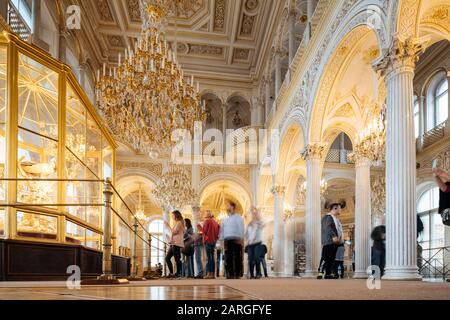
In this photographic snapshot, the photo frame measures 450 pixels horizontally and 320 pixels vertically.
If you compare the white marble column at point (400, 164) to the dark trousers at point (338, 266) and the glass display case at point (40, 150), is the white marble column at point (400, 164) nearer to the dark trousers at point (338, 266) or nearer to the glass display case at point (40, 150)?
the dark trousers at point (338, 266)

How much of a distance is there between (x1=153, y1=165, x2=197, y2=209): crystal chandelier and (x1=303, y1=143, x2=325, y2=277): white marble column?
16.5 ft

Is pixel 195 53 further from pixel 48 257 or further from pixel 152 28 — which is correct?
pixel 48 257

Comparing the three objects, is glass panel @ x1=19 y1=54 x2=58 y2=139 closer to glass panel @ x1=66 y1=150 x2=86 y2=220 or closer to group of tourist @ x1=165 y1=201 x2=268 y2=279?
glass panel @ x1=66 y1=150 x2=86 y2=220

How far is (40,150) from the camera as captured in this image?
21.4 feet

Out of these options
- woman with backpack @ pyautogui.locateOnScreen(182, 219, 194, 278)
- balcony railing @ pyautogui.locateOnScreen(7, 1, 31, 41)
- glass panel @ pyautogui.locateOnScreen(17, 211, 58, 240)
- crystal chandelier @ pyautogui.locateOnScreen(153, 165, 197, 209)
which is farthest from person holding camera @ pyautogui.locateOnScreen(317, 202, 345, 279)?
crystal chandelier @ pyautogui.locateOnScreen(153, 165, 197, 209)

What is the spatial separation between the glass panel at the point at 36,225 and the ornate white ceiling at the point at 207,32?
11666 mm

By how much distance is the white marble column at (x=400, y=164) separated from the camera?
20.9ft

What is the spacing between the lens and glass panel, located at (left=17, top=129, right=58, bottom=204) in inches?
242

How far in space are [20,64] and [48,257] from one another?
269 cm

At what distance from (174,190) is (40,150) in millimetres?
9504

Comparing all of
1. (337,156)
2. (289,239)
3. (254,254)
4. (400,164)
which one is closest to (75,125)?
(254,254)

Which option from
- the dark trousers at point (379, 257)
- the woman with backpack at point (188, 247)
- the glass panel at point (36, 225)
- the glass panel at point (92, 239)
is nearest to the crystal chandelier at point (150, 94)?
the woman with backpack at point (188, 247)

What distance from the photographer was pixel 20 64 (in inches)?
253
